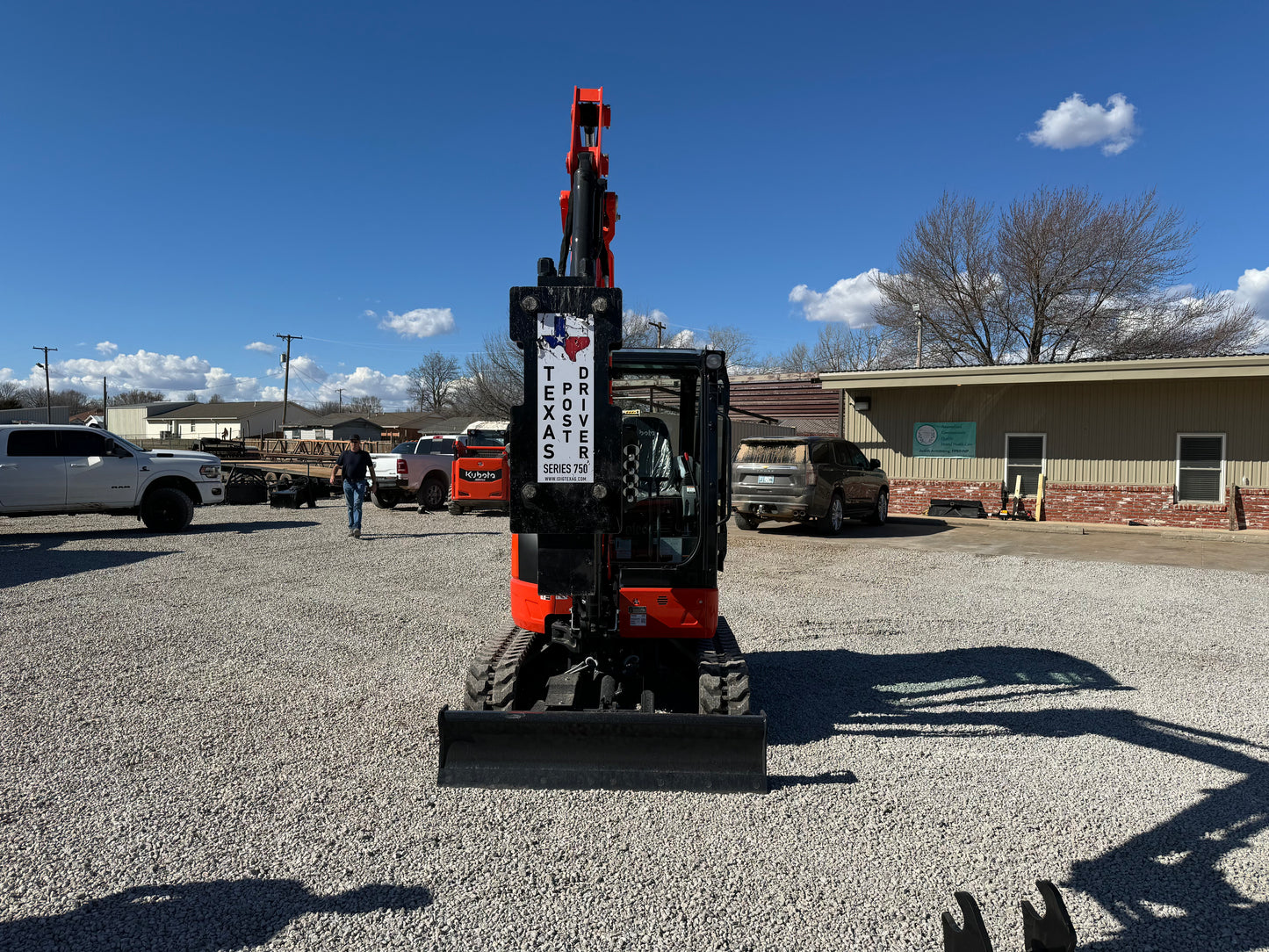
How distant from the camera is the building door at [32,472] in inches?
514

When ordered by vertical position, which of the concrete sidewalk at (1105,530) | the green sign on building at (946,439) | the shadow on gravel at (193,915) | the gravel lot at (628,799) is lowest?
the shadow on gravel at (193,915)

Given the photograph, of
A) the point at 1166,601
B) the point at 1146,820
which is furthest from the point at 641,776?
the point at 1166,601

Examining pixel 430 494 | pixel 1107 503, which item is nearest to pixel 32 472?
pixel 430 494

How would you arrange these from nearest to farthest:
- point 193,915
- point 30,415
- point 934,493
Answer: point 193,915, point 934,493, point 30,415

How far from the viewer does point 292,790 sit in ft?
12.9

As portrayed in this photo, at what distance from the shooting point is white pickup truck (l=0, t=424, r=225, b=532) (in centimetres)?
1316

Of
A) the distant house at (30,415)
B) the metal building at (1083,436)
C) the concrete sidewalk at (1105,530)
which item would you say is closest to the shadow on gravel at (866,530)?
the concrete sidewalk at (1105,530)

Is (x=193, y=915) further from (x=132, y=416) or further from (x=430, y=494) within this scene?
(x=132, y=416)

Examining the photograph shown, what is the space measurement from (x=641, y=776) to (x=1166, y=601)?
7.78 m

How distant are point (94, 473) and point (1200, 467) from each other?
20.6 m

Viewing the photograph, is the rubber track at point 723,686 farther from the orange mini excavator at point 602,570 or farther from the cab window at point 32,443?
the cab window at point 32,443

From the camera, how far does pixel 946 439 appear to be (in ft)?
60.5

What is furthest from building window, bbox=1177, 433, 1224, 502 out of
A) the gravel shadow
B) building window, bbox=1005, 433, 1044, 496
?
the gravel shadow

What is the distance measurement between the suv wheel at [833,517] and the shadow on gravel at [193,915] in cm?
1249
